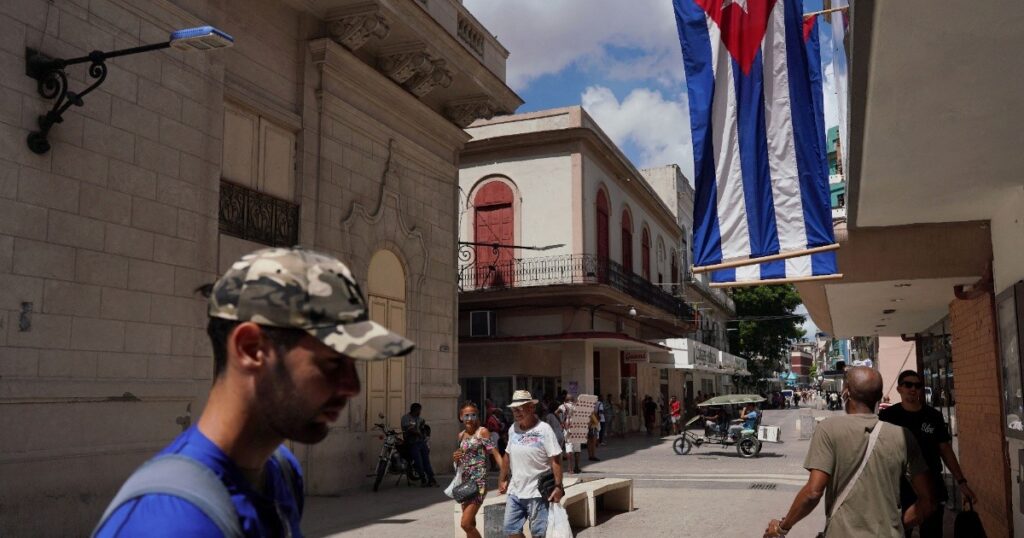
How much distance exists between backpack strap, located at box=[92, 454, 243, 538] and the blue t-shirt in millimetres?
13

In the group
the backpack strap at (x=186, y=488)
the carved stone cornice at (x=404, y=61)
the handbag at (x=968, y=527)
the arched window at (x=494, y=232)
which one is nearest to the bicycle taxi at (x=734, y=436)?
the arched window at (x=494, y=232)

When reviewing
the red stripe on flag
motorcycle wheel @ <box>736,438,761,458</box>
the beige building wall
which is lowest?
motorcycle wheel @ <box>736,438,761,458</box>

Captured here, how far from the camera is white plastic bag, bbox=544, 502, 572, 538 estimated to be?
7.73m

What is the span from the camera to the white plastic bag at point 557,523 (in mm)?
7734

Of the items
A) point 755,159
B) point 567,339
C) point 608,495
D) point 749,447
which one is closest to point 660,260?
point 567,339

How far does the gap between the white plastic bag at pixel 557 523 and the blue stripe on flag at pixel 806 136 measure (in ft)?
10.3

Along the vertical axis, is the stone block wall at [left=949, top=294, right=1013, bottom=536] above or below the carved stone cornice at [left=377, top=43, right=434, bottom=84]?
below

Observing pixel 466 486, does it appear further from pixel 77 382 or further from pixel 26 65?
pixel 26 65

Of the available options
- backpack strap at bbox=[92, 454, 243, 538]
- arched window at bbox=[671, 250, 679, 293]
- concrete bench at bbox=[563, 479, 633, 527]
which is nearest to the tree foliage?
arched window at bbox=[671, 250, 679, 293]

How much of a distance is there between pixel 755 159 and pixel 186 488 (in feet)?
20.1

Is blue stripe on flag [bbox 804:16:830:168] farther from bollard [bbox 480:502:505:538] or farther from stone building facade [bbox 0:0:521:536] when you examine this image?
stone building facade [bbox 0:0:521:536]

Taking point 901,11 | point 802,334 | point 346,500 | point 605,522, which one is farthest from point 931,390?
point 802,334

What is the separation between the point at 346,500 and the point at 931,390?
411 inches

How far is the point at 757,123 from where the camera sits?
694cm
